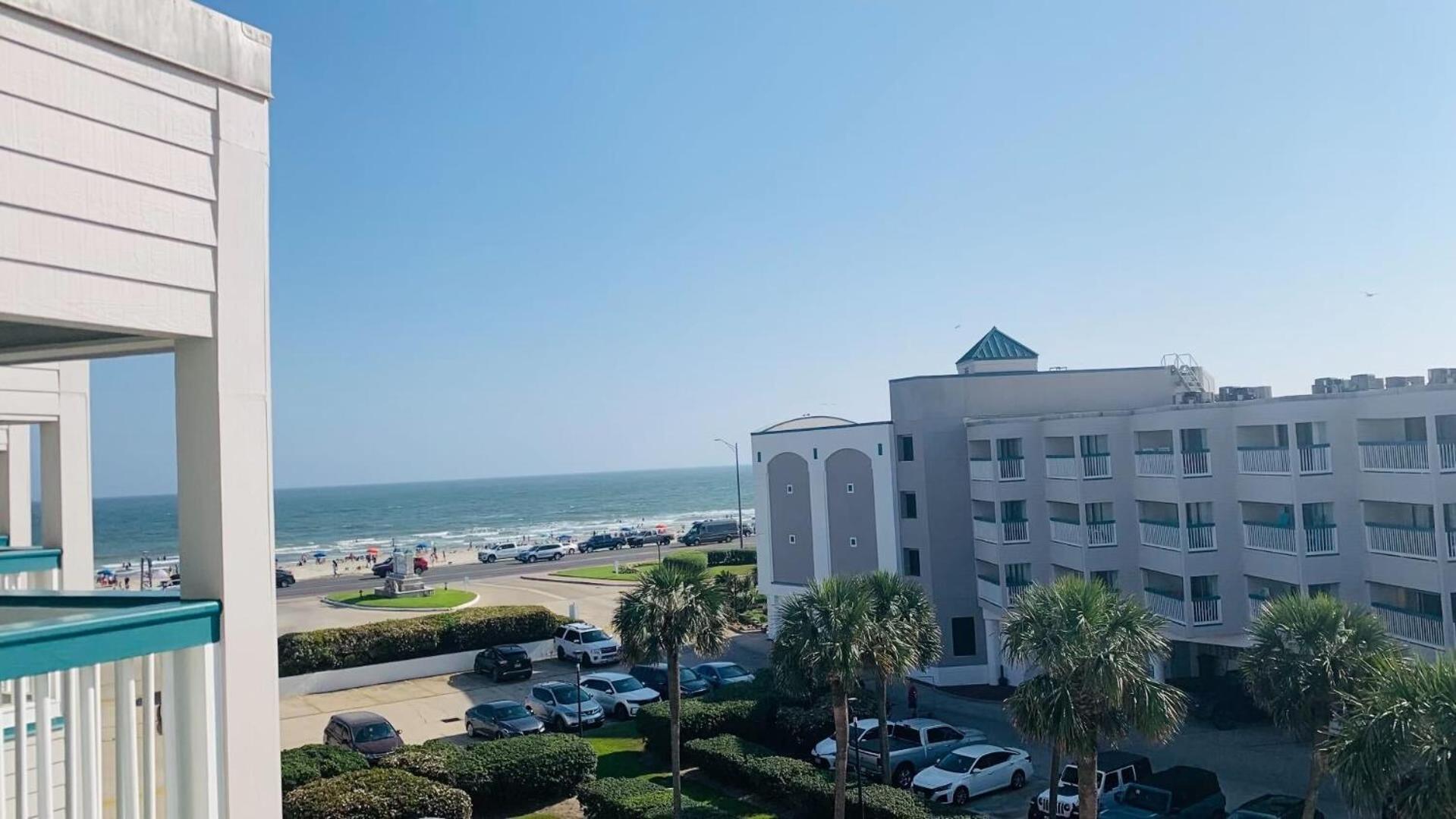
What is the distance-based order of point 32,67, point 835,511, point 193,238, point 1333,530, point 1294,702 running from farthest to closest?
point 835,511, point 1333,530, point 1294,702, point 193,238, point 32,67

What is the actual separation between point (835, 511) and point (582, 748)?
17541 mm

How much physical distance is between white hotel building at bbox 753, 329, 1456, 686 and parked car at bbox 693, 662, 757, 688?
6654 mm

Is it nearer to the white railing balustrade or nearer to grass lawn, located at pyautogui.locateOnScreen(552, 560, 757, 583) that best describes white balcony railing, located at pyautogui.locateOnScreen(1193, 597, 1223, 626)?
the white railing balustrade

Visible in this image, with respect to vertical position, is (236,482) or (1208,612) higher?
(236,482)

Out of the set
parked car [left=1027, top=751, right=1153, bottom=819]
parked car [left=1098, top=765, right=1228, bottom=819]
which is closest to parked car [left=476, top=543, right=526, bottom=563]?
parked car [left=1027, top=751, right=1153, bottom=819]

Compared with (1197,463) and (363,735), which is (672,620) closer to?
(363,735)

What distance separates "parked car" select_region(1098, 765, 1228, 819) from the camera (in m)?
19.4

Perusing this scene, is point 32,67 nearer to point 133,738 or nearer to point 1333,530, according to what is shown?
point 133,738

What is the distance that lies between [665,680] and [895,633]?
14327 mm

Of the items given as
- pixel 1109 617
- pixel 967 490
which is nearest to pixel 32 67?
pixel 1109 617

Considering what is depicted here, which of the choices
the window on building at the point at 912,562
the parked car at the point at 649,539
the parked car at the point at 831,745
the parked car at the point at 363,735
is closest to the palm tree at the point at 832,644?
the parked car at the point at 831,745

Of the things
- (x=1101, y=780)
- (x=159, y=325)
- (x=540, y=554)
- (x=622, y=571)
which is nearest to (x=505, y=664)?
(x=1101, y=780)

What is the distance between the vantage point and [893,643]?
1916 cm

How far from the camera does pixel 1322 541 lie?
25.2 metres
